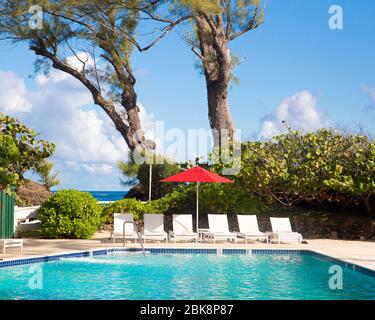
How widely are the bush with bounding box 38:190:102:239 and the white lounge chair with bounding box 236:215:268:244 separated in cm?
377

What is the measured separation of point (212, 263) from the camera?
39.8ft

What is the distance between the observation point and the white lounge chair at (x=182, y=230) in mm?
15086

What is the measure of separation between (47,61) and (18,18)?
3176 millimetres

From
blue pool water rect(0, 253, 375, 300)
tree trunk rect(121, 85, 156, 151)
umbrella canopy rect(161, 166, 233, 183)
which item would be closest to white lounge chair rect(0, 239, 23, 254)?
blue pool water rect(0, 253, 375, 300)

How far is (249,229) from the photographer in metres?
15.5

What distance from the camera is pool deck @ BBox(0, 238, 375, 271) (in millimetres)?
12227

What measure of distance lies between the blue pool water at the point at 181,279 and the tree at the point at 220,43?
995cm

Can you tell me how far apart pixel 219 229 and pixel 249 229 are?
78cm

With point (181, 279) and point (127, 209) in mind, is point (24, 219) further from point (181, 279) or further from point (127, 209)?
point (181, 279)

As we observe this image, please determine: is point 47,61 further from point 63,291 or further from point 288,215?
point 63,291

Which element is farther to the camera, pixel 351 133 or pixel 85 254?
pixel 351 133

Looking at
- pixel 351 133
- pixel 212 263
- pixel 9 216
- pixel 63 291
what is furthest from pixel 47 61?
pixel 63 291
